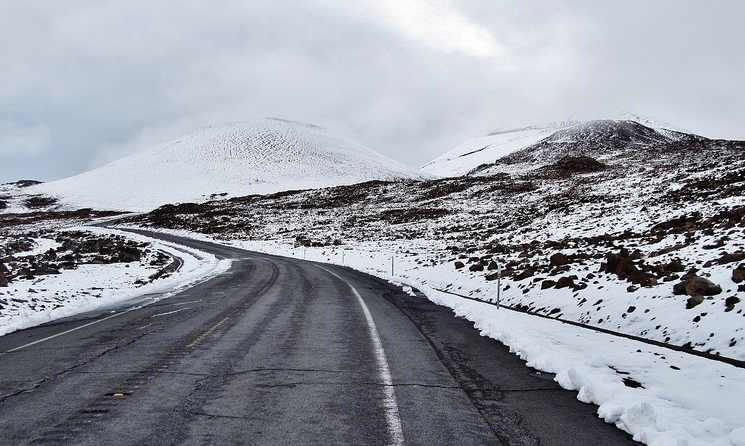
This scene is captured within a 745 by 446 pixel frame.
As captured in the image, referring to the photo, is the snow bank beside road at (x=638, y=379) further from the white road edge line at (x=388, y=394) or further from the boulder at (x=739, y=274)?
the boulder at (x=739, y=274)

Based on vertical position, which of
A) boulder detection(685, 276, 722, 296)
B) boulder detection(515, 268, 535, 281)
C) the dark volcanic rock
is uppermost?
the dark volcanic rock

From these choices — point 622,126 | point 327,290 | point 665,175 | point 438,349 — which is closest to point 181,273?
point 327,290

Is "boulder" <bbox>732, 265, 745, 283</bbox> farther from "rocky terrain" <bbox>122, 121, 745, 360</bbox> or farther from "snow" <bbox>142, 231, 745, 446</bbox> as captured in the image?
"snow" <bbox>142, 231, 745, 446</bbox>

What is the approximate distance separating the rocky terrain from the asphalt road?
12.8 ft

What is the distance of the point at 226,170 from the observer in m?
122

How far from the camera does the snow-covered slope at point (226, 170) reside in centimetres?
10788

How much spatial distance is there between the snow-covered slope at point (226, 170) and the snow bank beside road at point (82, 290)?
7912 cm

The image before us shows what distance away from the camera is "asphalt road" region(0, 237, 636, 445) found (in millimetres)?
4613

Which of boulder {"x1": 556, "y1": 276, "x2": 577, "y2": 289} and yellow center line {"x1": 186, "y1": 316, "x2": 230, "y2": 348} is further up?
boulder {"x1": 556, "y1": 276, "x2": 577, "y2": 289}

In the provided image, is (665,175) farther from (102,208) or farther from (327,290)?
(102,208)

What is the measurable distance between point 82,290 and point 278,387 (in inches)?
600

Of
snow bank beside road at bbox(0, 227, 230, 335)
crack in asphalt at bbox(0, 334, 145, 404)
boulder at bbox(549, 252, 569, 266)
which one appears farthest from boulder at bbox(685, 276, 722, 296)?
snow bank beside road at bbox(0, 227, 230, 335)

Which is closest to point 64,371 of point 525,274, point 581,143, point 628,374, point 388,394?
point 388,394

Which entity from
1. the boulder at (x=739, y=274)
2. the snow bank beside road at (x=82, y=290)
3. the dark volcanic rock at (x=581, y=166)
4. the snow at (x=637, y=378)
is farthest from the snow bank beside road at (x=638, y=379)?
the dark volcanic rock at (x=581, y=166)
